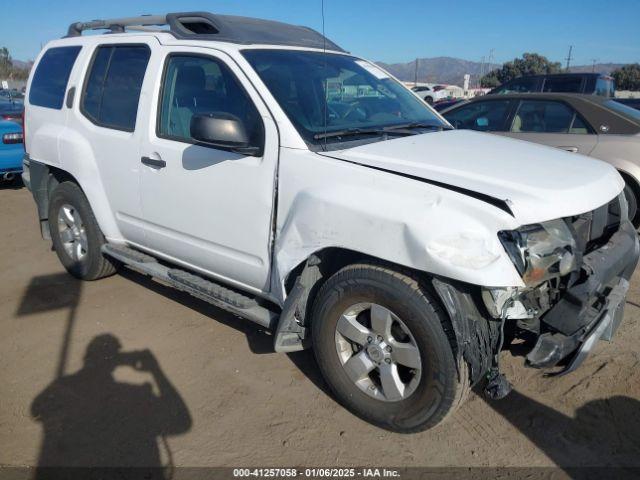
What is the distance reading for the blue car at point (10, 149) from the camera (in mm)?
8075

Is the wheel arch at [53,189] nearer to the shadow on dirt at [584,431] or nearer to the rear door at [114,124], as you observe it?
the rear door at [114,124]

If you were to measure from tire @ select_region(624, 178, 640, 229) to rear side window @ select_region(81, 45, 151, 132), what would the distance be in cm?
500

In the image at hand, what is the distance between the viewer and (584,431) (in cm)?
282

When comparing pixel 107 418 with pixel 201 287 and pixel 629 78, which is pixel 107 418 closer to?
pixel 201 287

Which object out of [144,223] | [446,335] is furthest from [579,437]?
[144,223]

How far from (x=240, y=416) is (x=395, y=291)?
1230mm

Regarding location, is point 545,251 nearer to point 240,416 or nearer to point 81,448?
point 240,416

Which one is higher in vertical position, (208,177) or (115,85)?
(115,85)

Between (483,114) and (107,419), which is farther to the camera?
(483,114)

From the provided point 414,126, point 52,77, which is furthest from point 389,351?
point 52,77

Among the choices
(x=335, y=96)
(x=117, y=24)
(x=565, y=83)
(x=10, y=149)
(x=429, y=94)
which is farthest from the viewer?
(x=429, y=94)

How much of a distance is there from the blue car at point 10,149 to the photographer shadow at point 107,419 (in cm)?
592

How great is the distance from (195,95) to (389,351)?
6.92ft

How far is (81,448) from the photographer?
273 cm
